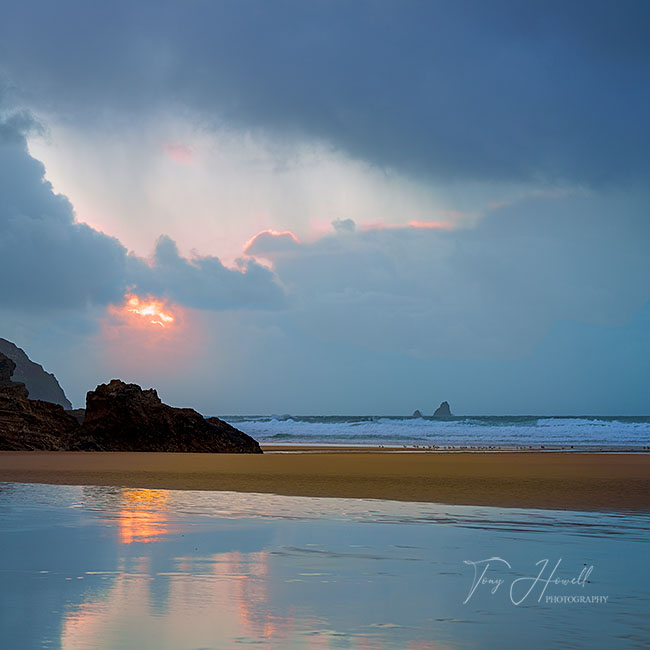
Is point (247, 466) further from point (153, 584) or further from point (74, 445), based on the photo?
point (153, 584)

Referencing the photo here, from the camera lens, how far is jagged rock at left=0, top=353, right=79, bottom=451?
31109 mm

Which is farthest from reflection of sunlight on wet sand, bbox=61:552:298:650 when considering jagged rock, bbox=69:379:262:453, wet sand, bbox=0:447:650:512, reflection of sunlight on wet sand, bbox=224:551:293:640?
jagged rock, bbox=69:379:262:453

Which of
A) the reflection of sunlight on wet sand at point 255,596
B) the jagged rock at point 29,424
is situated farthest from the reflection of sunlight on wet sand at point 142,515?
A: the jagged rock at point 29,424

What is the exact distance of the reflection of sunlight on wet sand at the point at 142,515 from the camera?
8.40 meters

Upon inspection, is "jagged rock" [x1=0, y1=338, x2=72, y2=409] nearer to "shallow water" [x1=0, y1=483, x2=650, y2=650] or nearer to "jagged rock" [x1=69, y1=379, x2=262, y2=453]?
"jagged rock" [x1=69, y1=379, x2=262, y2=453]

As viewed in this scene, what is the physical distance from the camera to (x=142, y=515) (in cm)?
1036

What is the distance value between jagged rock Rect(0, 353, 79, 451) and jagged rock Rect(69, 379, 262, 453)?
130cm

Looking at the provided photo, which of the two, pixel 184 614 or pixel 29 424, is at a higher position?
pixel 29 424

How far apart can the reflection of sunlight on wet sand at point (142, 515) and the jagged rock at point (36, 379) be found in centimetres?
11723

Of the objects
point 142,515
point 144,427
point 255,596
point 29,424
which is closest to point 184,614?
point 255,596

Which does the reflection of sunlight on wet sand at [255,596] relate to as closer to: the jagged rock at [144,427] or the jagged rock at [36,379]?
the jagged rock at [144,427]

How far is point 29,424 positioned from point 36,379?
108 metres

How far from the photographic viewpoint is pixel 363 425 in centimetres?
8300

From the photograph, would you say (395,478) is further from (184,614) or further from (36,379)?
(36,379)
